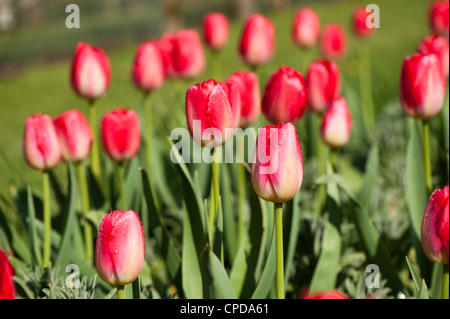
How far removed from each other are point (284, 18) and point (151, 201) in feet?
41.2

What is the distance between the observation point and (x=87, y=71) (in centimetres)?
215

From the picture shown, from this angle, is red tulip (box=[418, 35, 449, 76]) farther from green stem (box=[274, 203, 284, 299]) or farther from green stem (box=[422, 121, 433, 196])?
green stem (box=[274, 203, 284, 299])

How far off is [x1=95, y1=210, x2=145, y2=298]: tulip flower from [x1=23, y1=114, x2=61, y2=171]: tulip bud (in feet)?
1.98

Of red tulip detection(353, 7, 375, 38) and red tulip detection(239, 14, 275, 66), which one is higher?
red tulip detection(353, 7, 375, 38)

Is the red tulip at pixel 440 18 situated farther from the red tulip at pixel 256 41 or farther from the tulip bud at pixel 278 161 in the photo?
the tulip bud at pixel 278 161

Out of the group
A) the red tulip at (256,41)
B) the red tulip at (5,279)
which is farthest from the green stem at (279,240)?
the red tulip at (256,41)

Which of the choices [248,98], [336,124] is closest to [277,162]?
[248,98]

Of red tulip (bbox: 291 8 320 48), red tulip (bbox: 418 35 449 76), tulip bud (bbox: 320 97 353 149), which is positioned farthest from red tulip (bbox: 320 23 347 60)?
tulip bud (bbox: 320 97 353 149)

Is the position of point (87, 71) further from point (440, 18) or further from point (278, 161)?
point (440, 18)

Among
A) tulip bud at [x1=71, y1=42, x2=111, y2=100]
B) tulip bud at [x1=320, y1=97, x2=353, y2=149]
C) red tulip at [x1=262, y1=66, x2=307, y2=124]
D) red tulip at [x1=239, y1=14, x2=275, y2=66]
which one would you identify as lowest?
tulip bud at [x1=320, y1=97, x2=353, y2=149]

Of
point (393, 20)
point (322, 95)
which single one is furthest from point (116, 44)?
point (322, 95)

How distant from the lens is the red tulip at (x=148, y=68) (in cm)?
233

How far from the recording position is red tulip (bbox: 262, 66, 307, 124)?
1.69m

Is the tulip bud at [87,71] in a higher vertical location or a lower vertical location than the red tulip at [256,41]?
lower
